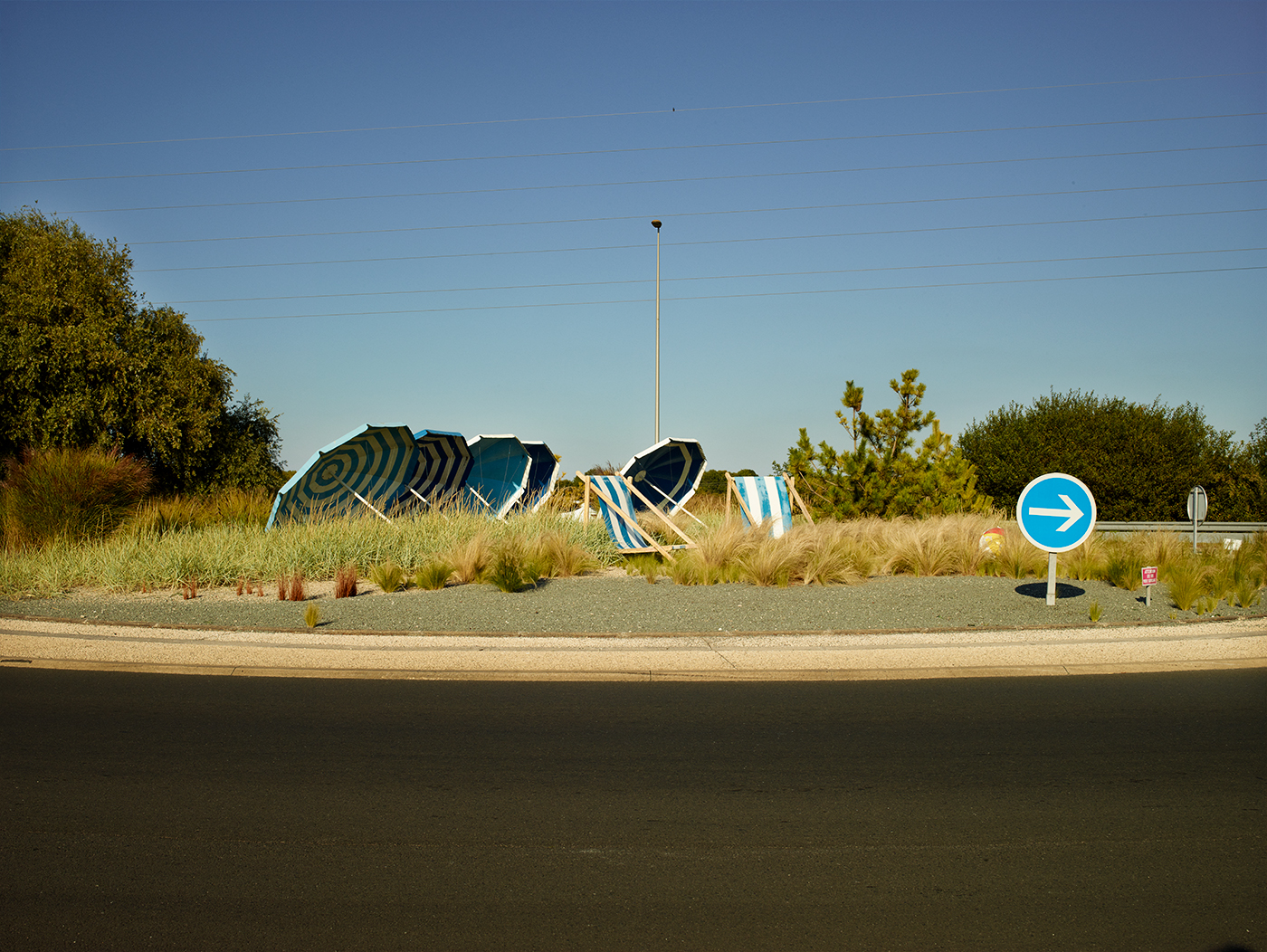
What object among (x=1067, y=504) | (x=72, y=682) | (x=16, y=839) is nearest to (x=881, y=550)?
(x=1067, y=504)

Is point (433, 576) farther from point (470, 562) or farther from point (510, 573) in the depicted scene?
point (510, 573)

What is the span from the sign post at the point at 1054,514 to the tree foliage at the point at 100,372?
2003cm

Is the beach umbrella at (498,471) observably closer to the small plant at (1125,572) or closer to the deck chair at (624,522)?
the deck chair at (624,522)

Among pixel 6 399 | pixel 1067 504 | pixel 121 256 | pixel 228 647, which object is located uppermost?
pixel 121 256

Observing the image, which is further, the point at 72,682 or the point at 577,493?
the point at 577,493

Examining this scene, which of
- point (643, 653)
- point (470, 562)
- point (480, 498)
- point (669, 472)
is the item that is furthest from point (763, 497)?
point (643, 653)

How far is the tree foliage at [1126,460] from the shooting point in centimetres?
3316

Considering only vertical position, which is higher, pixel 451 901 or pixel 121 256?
pixel 121 256

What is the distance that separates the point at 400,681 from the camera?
6688 millimetres

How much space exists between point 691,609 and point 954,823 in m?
5.83

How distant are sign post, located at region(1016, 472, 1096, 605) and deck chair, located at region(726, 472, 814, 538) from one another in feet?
22.7

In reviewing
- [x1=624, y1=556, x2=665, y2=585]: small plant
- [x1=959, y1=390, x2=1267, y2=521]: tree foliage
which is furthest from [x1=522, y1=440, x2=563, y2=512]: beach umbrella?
[x1=959, y1=390, x2=1267, y2=521]: tree foliage

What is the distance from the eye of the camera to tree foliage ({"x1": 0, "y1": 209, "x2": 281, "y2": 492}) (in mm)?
21953

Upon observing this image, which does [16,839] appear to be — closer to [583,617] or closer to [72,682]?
[72,682]
